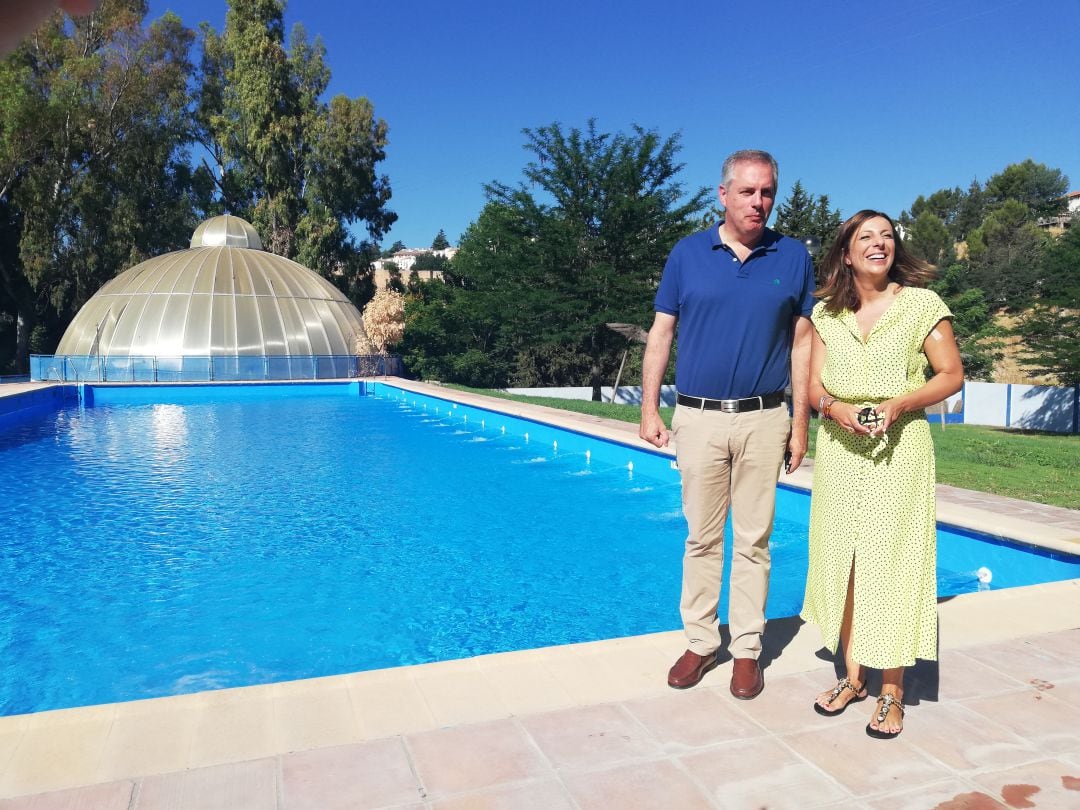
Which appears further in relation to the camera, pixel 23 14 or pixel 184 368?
pixel 184 368

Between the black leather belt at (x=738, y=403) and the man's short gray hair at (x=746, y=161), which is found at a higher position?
the man's short gray hair at (x=746, y=161)

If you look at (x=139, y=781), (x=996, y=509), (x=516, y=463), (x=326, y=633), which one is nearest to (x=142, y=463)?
(x=516, y=463)

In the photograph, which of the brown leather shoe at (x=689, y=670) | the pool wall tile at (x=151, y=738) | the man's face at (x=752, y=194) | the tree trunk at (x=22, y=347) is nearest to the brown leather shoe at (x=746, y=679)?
the brown leather shoe at (x=689, y=670)

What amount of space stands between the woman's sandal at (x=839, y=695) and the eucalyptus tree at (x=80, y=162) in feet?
89.9

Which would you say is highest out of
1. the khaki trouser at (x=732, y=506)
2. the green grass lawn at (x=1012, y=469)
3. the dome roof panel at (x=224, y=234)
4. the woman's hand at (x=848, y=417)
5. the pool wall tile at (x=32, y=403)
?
the dome roof panel at (x=224, y=234)

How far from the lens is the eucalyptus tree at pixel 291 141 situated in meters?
29.0

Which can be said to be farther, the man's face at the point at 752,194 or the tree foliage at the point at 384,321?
the tree foliage at the point at 384,321

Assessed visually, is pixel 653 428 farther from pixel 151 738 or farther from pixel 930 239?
pixel 930 239

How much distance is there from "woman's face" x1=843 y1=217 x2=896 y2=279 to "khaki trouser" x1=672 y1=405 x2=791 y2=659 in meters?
0.55

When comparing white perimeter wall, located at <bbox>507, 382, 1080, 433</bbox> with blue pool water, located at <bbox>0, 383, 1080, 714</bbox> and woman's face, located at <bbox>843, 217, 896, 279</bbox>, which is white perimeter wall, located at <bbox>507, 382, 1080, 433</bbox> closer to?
blue pool water, located at <bbox>0, 383, 1080, 714</bbox>

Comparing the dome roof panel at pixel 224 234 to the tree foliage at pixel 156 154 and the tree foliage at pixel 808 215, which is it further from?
the tree foliage at pixel 808 215

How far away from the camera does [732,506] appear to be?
2773 millimetres

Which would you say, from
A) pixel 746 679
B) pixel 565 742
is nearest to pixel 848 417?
pixel 746 679

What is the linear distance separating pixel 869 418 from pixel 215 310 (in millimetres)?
23347
